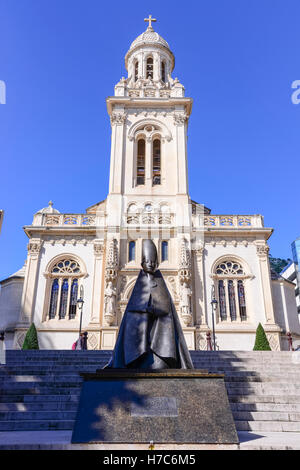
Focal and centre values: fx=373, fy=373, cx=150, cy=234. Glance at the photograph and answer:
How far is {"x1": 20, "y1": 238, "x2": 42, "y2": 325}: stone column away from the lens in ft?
78.9

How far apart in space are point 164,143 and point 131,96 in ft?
17.7

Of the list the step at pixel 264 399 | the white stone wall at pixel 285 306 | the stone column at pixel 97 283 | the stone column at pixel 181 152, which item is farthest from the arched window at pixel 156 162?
the step at pixel 264 399

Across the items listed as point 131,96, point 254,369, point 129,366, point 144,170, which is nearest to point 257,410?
point 254,369

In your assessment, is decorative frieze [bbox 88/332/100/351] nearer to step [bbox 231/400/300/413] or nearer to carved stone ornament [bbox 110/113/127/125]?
step [bbox 231/400/300/413]

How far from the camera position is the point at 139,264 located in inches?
983

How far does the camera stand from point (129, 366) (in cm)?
639

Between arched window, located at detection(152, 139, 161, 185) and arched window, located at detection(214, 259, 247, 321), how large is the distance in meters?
9.00

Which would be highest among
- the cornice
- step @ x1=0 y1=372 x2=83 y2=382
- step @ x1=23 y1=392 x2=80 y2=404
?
the cornice

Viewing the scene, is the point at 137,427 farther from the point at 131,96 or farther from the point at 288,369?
the point at 131,96

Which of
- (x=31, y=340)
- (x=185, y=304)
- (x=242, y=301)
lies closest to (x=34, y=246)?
(x=31, y=340)

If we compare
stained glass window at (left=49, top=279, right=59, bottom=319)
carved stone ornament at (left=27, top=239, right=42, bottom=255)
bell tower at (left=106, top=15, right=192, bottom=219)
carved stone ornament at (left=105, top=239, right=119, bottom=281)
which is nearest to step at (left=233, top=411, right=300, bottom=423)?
carved stone ornament at (left=105, top=239, right=119, bottom=281)

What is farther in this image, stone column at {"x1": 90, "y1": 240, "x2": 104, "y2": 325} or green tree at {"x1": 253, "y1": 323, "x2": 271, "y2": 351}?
stone column at {"x1": 90, "y1": 240, "x2": 104, "y2": 325}

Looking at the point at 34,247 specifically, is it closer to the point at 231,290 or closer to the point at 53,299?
the point at 53,299

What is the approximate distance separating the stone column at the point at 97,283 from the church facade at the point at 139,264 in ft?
0.21
